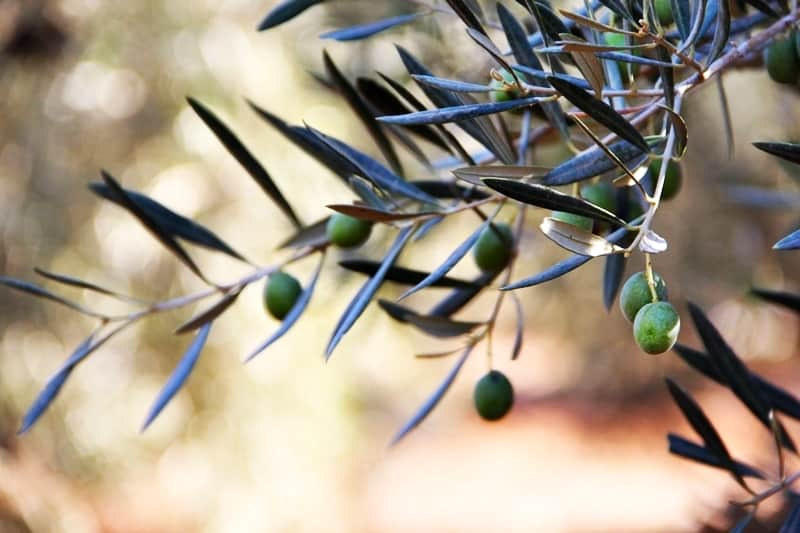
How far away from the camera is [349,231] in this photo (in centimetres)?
61

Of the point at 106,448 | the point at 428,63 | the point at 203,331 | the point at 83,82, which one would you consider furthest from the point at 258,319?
the point at 203,331

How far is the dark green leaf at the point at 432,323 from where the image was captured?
645mm

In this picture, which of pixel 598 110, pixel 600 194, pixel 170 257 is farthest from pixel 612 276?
pixel 170 257

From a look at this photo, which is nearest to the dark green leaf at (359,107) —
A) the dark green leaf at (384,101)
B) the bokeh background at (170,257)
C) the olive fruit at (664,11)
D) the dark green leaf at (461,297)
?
the dark green leaf at (384,101)

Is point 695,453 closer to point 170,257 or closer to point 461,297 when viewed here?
point 461,297

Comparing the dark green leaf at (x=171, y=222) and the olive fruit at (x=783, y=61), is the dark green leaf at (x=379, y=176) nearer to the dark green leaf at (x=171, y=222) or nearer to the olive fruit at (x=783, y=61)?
the dark green leaf at (x=171, y=222)

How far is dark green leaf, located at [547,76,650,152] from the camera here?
40cm

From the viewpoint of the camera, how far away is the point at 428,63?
1.51 metres

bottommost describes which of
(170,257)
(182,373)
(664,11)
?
(170,257)

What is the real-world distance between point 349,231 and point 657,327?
27cm

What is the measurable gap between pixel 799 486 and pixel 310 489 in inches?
77.6

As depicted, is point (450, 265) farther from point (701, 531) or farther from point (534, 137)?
point (701, 531)

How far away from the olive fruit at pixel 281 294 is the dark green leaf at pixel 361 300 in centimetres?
14

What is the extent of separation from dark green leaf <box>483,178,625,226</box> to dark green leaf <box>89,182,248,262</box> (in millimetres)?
347
